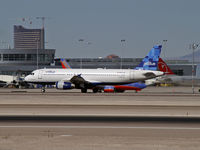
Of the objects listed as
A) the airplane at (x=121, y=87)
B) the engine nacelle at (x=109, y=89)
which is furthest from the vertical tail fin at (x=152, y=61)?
the engine nacelle at (x=109, y=89)

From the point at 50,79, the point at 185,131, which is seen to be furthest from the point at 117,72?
the point at 185,131

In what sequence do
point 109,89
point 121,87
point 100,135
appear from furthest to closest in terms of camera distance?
point 121,87, point 109,89, point 100,135

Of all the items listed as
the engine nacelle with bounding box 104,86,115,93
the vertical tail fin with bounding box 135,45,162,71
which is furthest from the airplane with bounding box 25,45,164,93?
the engine nacelle with bounding box 104,86,115,93

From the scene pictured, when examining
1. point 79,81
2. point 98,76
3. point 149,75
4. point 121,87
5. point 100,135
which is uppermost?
point 149,75

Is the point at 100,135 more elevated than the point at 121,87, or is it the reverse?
the point at 121,87

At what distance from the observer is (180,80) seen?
14338cm

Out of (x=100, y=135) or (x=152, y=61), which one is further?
(x=152, y=61)

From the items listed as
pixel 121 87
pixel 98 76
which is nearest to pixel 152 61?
pixel 121 87

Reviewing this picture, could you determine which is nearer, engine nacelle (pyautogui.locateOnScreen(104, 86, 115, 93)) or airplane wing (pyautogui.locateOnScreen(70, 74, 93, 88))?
airplane wing (pyautogui.locateOnScreen(70, 74, 93, 88))

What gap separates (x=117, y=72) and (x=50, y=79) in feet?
40.4

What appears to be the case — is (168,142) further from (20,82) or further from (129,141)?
(20,82)

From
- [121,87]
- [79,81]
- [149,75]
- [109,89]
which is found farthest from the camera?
[121,87]

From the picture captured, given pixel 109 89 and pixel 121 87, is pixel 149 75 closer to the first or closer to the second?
pixel 121 87

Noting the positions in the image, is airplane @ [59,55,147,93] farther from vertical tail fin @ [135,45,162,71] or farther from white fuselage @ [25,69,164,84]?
vertical tail fin @ [135,45,162,71]
